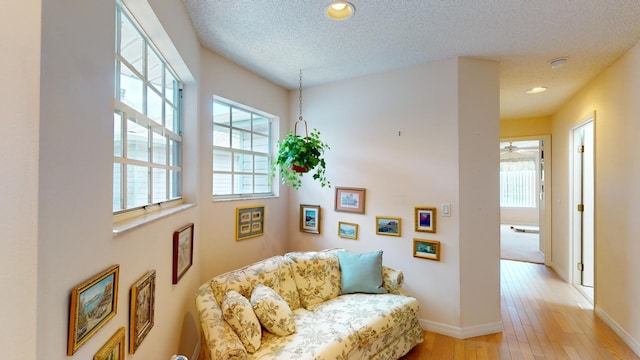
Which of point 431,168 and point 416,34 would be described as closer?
point 416,34

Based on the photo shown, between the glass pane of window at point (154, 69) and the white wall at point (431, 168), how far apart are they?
1916mm

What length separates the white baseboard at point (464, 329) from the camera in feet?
8.28

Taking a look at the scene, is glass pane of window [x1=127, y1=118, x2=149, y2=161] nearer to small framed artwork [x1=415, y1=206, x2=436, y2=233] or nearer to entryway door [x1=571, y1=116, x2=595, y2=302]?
small framed artwork [x1=415, y1=206, x2=436, y2=233]

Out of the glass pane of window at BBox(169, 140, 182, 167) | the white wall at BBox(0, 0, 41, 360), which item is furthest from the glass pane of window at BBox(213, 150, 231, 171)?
the white wall at BBox(0, 0, 41, 360)

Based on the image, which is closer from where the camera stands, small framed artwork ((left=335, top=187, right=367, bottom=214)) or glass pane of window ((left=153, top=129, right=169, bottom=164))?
glass pane of window ((left=153, top=129, right=169, bottom=164))

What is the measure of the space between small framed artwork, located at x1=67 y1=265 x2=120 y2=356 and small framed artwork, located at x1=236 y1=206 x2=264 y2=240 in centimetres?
170

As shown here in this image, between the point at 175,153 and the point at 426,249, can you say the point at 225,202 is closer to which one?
the point at 175,153

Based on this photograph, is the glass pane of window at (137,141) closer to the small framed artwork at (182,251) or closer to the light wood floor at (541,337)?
the small framed artwork at (182,251)

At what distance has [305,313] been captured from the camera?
215cm

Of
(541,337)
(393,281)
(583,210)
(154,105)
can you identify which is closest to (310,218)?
(393,281)

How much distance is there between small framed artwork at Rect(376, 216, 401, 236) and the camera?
2.84 meters

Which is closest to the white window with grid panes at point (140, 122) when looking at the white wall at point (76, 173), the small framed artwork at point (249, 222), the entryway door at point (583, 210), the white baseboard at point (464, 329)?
the white wall at point (76, 173)

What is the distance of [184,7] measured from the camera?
1.83m

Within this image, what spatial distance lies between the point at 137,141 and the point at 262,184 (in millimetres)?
1864
